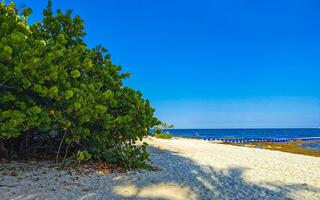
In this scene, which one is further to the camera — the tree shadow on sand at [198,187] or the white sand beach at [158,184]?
the tree shadow on sand at [198,187]

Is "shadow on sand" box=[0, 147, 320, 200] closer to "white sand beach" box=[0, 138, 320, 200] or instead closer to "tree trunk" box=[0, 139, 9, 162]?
"white sand beach" box=[0, 138, 320, 200]

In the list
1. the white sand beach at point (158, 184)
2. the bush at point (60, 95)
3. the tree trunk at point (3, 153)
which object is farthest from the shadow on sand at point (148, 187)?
the tree trunk at point (3, 153)

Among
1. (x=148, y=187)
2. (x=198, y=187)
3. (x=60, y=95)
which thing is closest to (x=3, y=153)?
(x=60, y=95)

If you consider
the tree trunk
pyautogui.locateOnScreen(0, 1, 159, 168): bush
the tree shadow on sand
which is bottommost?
the tree shadow on sand

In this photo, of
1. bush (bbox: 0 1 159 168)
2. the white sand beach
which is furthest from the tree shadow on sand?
bush (bbox: 0 1 159 168)

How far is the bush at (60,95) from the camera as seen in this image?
34.0ft

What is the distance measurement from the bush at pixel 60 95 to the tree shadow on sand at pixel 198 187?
1732 mm

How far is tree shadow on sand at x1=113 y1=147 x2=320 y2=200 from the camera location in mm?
Result: 10578

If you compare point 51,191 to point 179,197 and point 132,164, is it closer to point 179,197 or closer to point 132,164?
point 179,197

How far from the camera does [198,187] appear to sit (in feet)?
37.5

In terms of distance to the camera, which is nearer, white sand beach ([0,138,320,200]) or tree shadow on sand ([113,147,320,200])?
white sand beach ([0,138,320,200])

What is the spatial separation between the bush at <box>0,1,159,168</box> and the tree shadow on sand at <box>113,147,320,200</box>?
5.68 feet

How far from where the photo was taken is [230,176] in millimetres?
13969

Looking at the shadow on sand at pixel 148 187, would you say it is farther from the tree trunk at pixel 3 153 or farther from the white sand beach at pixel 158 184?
the tree trunk at pixel 3 153
